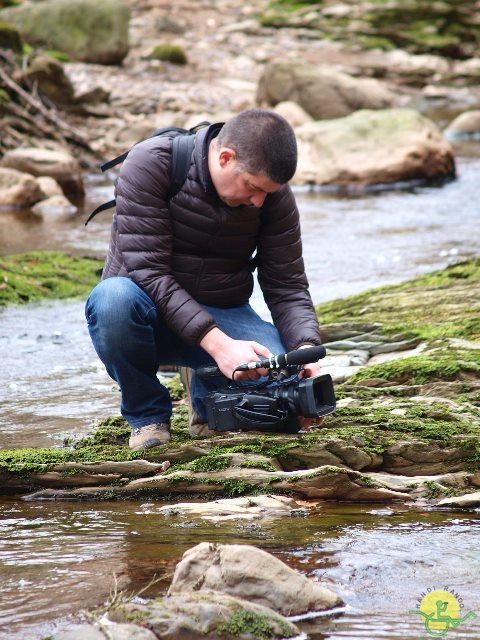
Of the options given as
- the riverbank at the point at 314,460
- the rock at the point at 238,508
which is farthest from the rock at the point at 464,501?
the rock at the point at 238,508

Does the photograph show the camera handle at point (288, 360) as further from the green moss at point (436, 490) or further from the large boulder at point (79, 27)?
the large boulder at point (79, 27)

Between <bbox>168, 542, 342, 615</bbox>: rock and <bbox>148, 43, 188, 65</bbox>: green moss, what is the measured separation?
23319 millimetres

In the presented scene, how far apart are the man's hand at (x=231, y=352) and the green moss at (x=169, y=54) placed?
72.2 ft

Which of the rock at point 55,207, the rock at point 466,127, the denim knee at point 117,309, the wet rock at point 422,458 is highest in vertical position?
the denim knee at point 117,309

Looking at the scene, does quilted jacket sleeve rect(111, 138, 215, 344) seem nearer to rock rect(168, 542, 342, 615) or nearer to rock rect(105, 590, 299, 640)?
rock rect(168, 542, 342, 615)

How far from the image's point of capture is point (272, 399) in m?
4.12

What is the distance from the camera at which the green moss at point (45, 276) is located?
8492 millimetres

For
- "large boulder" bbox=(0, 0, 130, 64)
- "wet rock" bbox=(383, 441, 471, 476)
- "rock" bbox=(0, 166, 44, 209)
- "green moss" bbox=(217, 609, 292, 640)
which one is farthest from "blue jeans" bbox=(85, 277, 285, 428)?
"large boulder" bbox=(0, 0, 130, 64)

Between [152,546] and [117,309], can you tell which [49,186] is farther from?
[152,546]

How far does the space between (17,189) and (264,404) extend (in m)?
9.51

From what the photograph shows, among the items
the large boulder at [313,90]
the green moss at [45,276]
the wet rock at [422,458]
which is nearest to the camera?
the wet rock at [422,458]

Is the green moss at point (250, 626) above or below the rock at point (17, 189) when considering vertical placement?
above

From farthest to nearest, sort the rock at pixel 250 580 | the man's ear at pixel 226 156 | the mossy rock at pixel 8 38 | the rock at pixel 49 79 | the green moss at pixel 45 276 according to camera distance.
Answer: the mossy rock at pixel 8 38, the rock at pixel 49 79, the green moss at pixel 45 276, the man's ear at pixel 226 156, the rock at pixel 250 580

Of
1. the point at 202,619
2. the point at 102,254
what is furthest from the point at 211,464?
the point at 102,254
